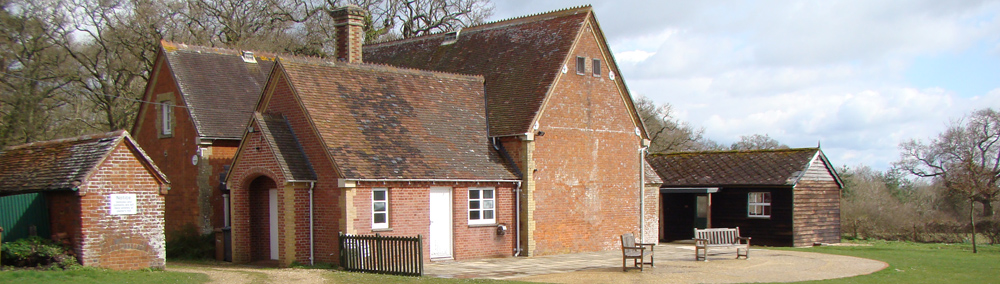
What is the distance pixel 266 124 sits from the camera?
20734 millimetres

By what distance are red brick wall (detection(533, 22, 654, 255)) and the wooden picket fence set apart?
6.14 metres

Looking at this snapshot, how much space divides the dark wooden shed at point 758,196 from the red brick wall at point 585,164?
217 inches

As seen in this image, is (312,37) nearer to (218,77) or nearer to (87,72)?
(87,72)

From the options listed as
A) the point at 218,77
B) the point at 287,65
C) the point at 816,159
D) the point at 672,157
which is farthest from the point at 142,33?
the point at 816,159

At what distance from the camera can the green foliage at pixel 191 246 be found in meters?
23.2

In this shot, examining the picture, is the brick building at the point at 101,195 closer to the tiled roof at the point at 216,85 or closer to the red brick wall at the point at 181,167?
the tiled roof at the point at 216,85

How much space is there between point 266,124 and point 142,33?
15936mm

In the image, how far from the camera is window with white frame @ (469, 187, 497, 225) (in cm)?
2222

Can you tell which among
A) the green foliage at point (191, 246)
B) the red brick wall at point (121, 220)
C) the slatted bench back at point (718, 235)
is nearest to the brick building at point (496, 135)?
the green foliage at point (191, 246)

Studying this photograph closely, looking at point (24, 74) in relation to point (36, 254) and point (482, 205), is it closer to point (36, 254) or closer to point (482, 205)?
point (36, 254)

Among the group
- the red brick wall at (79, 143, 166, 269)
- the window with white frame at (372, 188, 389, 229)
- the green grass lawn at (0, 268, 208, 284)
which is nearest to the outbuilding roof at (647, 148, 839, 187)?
the window with white frame at (372, 188, 389, 229)

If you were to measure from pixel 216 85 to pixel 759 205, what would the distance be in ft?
61.8

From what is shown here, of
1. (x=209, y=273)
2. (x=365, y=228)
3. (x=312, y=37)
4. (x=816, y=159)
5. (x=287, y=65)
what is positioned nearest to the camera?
(x=209, y=273)

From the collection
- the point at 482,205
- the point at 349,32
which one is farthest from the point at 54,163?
the point at 349,32
